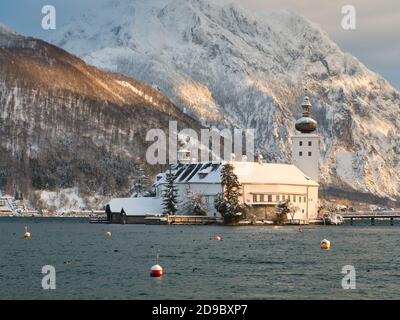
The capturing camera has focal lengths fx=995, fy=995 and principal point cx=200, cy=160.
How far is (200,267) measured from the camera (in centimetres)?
8838

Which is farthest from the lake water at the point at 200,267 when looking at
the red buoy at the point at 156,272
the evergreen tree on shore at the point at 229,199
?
the evergreen tree on shore at the point at 229,199

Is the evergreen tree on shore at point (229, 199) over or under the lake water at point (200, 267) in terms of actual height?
over

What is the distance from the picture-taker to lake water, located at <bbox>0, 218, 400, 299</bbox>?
230ft

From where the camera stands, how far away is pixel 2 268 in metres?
87.1

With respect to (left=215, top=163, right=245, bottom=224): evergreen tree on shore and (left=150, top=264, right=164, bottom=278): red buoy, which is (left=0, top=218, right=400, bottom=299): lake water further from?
(left=215, top=163, right=245, bottom=224): evergreen tree on shore

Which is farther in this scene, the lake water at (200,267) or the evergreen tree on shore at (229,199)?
the evergreen tree on shore at (229,199)

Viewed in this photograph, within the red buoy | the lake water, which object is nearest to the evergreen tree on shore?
the lake water

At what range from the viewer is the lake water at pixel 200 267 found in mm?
70188

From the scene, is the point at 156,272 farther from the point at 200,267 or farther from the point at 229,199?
the point at 229,199

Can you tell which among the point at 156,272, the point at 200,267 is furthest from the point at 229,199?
the point at 156,272

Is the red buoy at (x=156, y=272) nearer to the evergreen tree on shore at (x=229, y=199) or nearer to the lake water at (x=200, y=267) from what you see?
the lake water at (x=200, y=267)

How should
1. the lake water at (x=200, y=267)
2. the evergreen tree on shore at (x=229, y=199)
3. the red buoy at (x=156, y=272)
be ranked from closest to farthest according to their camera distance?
the lake water at (x=200, y=267) < the red buoy at (x=156, y=272) < the evergreen tree on shore at (x=229, y=199)
